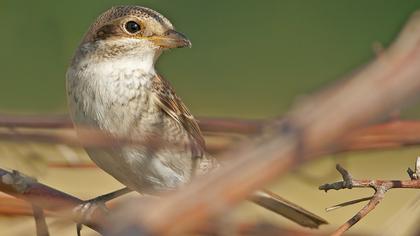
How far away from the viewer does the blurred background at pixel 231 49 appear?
611 centimetres

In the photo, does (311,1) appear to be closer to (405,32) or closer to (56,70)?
(56,70)

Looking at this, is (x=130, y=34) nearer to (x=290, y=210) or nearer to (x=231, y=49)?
(x=290, y=210)

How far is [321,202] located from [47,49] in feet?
8.72

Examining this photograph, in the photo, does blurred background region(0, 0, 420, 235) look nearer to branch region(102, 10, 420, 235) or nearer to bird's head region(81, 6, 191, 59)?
bird's head region(81, 6, 191, 59)

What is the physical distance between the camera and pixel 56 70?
6.38m

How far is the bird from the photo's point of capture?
2.00 m

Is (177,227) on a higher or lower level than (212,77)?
lower

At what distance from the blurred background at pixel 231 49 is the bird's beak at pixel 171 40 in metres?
2.42

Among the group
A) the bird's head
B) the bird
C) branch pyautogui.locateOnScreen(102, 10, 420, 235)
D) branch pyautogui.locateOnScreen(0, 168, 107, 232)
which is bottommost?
branch pyautogui.locateOnScreen(102, 10, 420, 235)

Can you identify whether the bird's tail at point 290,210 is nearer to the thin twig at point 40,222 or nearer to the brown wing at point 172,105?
the brown wing at point 172,105

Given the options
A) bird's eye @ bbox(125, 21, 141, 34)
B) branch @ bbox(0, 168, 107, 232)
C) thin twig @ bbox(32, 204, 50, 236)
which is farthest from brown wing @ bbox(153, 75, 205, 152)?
thin twig @ bbox(32, 204, 50, 236)

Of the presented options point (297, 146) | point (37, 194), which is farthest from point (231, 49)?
point (297, 146)

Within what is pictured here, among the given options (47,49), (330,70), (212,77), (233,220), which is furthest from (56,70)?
(233,220)

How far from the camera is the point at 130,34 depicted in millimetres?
2252
